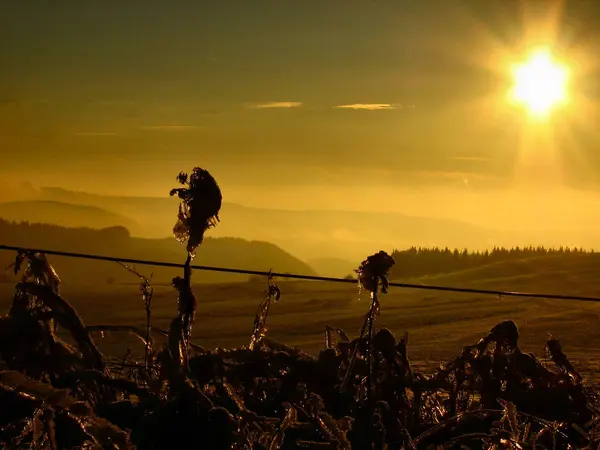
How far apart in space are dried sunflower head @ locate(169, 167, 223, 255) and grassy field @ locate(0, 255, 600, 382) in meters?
5.47

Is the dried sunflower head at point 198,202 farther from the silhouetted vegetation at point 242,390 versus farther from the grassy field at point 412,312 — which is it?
the grassy field at point 412,312

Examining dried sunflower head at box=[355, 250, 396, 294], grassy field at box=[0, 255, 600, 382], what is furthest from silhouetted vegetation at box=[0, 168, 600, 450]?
grassy field at box=[0, 255, 600, 382]

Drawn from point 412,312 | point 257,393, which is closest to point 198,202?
point 257,393

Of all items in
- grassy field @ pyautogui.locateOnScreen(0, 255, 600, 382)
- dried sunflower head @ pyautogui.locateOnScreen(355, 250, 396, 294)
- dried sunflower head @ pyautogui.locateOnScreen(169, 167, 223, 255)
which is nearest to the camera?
dried sunflower head @ pyautogui.locateOnScreen(169, 167, 223, 255)

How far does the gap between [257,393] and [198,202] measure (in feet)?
2.23

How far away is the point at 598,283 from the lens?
18656mm

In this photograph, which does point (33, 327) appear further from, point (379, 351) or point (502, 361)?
point (502, 361)

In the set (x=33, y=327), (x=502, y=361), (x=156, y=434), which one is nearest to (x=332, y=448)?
(x=156, y=434)

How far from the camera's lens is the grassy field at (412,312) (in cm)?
1056

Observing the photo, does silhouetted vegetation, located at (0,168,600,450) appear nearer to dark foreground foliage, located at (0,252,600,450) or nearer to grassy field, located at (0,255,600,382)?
dark foreground foliage, located at (0,252,600,450)

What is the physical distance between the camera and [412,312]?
52.4 ft

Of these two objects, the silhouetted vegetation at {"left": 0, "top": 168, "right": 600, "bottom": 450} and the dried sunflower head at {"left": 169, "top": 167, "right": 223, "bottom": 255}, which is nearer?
the silhouetted vegetation at {"left": 0, "top": 168, "right": 600, "bottom": 450}

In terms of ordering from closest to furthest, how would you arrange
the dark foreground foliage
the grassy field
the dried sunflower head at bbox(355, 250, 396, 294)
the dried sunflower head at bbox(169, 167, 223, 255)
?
1. the dark foreground foliage
2. the dried sunflower head at bbox(169, 167, 223, 255)
3. the dried sunflower head at bbox(355, 250, 396, 294)
4. the grassy field

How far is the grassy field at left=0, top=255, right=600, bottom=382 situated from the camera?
10.6m
